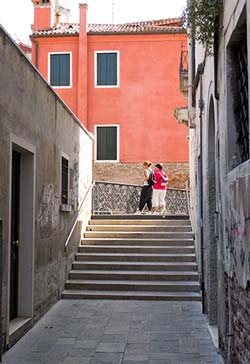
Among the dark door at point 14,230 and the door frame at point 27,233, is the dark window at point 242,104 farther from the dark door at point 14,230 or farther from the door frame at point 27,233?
the dark door at point 14,230

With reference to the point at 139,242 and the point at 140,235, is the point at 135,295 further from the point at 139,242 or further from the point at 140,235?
the point at 140,235

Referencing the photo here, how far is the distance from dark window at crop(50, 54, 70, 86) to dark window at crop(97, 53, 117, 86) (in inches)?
55.7

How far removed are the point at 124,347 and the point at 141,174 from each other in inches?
684

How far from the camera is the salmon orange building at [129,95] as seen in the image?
24.0 metres

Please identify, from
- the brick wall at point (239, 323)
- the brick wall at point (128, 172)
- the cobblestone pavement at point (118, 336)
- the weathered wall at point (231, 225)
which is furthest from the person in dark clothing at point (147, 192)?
the brick wall at point (239, 323)

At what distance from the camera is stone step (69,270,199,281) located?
10.8m

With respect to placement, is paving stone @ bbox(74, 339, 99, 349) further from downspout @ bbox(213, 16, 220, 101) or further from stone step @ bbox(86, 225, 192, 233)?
stone step @ bbox(86, 225, 192, 233)

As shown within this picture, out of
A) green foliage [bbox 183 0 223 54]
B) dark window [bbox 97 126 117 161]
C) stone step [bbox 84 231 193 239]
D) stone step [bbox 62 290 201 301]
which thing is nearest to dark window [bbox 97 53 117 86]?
dark window [bbox 97 126 117 161]

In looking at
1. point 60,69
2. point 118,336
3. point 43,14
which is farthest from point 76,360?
point 43,14

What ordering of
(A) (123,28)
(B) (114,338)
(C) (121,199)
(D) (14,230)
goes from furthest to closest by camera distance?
(A) (123,28), (C) (121,199), (D) (14,230), (B) (114,338)

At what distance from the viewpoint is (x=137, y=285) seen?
1044 centimetres

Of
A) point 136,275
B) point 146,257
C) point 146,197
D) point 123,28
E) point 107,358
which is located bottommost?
point 107,358

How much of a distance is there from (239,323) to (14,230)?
3.84 metres

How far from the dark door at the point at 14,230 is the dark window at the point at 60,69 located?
687 inches
